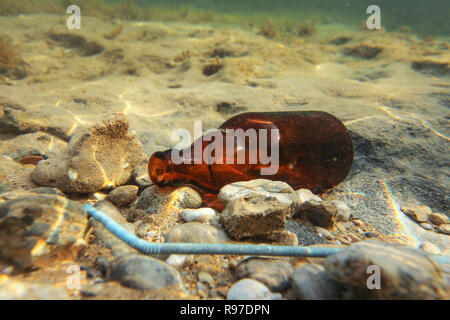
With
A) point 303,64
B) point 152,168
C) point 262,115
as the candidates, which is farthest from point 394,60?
point 152,168

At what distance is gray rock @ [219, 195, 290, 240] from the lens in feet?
3.99

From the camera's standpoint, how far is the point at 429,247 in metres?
1.32

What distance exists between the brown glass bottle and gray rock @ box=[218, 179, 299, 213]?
0.32ft

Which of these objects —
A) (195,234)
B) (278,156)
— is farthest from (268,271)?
(278,156)

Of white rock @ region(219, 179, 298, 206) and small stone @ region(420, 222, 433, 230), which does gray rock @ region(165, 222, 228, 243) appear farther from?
small stone @ region(420, 222, 433, 230)

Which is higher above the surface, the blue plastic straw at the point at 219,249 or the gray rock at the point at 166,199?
the gray rock at the point at 166,199

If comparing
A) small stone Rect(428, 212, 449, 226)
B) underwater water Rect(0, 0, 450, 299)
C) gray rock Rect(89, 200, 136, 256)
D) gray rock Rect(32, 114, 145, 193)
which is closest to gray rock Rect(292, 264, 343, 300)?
underwater water Rect(0, 0, 450, 299)

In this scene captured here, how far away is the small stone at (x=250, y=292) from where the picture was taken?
2.88 ft

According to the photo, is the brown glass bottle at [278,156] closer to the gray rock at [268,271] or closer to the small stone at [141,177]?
the small stone at [141,177]

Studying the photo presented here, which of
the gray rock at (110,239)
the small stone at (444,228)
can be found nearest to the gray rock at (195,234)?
the gray rock at (110,239)

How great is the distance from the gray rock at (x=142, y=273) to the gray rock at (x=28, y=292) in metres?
0.19

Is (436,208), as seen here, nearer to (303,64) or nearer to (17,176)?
(17,176)

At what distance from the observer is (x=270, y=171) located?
1.70 m

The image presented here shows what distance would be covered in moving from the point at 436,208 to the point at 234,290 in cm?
176
